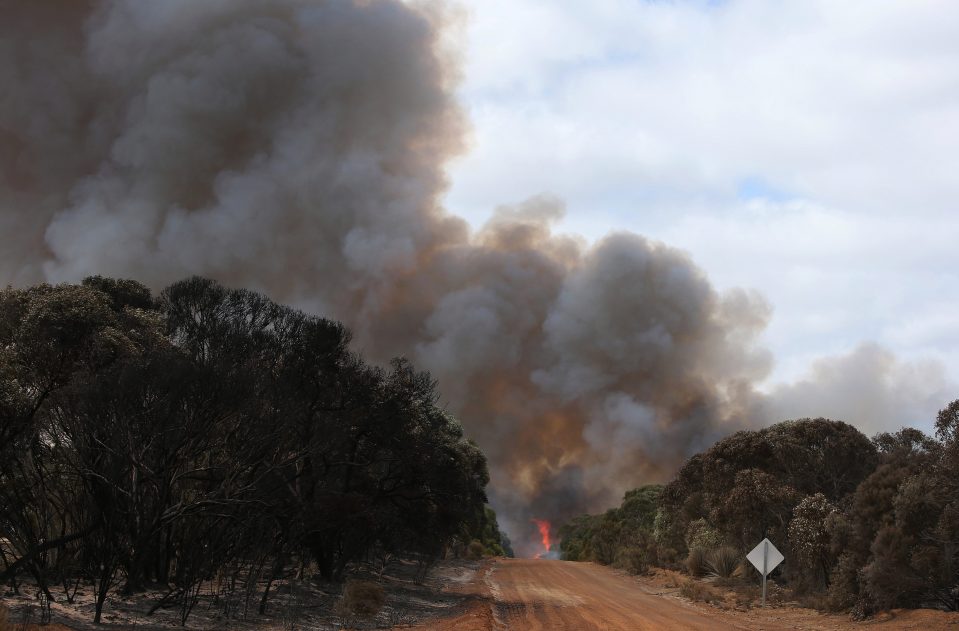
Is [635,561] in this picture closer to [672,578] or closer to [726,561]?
[672,578]

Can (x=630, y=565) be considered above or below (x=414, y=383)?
below

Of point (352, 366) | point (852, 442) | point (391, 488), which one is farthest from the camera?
point (852, 442)

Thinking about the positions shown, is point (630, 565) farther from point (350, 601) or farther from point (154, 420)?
point (154, 420)

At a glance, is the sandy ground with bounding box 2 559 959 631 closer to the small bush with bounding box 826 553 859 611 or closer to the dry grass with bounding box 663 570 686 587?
the small bush with bounding box 826 553 859 611

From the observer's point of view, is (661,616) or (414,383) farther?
(414,383)

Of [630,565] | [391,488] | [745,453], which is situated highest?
[745,453]

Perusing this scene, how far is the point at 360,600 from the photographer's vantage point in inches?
749

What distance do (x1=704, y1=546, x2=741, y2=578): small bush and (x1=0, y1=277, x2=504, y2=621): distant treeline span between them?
11.7 metres

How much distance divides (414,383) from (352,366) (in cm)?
294

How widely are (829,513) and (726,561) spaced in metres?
8.99

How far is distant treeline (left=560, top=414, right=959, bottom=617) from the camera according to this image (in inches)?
733

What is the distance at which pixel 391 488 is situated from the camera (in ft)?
85.4

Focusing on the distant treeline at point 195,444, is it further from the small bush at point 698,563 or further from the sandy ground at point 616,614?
the small bush at point 698,563

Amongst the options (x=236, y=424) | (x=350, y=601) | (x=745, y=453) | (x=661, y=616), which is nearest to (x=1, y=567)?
(x=236, y=424)
